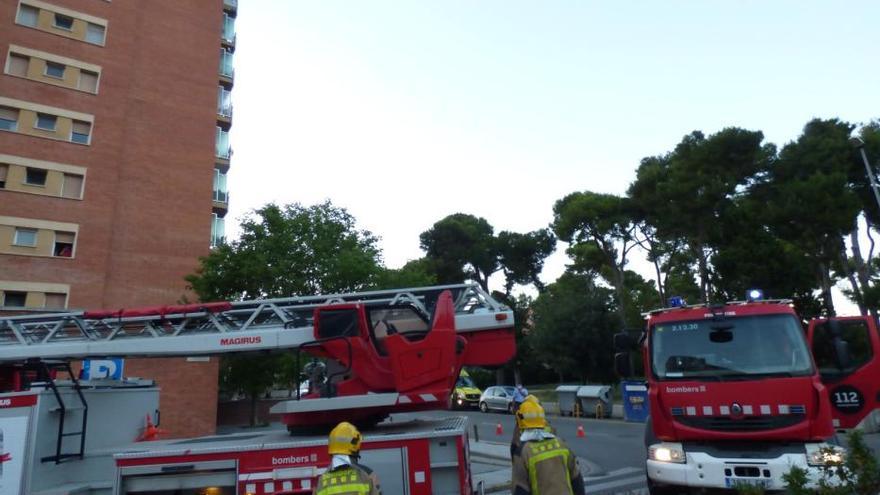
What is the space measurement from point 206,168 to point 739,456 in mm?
27674

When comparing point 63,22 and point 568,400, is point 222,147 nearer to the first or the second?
point 63,22

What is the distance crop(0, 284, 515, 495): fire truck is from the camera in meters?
5.34

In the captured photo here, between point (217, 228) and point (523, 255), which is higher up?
point (523, 255)

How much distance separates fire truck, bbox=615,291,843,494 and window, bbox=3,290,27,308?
79.8 ft

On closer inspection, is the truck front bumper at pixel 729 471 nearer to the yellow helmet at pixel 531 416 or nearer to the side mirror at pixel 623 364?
the side mirror at pixel 623 364

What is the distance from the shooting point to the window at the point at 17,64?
2414 cm

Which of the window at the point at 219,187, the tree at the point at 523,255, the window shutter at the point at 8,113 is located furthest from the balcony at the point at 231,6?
the tree at the point at 523,255

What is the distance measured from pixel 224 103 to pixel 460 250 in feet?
78.2

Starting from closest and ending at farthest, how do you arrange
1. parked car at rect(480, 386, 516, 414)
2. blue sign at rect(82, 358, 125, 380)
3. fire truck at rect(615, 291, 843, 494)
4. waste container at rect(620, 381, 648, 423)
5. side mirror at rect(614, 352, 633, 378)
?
fire truck at rect(615, 291, 843, 494) → side mirror at rect(614, 352, 633, 378) → blue sign at rect(82, 358, 125, 380) → waste container at rect(620, 381, 648, 423) → parked car at rect(480, 386, 516, 414)

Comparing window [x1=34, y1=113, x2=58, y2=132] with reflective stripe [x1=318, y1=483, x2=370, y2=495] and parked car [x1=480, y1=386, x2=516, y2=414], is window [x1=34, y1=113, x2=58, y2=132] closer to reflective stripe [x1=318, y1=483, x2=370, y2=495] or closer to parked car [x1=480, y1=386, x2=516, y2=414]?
parked car [x1=480, y1=386, x2=516, y2=414]

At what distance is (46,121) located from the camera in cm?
2459

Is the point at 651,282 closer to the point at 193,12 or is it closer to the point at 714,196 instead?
the point at 714,196

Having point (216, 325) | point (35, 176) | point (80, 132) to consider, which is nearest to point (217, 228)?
point (80, 132)

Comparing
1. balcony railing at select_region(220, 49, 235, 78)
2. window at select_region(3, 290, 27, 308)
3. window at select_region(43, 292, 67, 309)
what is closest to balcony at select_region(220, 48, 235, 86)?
balcony railing at select_region(220, 49, 235, 78)
